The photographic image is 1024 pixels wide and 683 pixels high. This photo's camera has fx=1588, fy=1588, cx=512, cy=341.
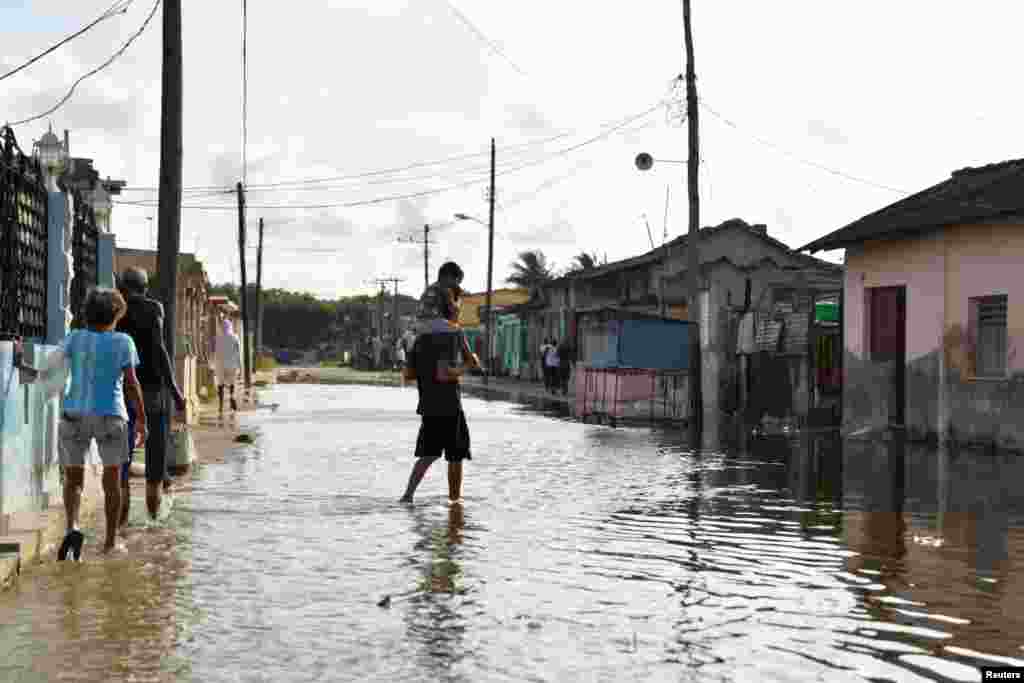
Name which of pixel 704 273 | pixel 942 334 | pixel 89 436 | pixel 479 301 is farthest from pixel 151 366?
pixel 479 301

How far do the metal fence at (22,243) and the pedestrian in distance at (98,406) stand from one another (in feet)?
3.40

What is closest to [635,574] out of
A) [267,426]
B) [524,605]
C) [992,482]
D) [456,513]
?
[524,605]

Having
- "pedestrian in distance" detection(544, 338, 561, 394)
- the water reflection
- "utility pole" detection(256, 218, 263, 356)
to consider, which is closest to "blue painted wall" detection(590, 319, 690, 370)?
"pedestrian in distance" detection(544, 338, 561, 394)

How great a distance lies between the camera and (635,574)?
29.8 feet

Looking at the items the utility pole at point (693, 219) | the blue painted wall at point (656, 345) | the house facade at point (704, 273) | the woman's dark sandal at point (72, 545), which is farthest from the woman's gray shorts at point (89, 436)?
the house facade at point (704, 273)

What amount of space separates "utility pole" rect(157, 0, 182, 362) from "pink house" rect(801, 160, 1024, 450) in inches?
424

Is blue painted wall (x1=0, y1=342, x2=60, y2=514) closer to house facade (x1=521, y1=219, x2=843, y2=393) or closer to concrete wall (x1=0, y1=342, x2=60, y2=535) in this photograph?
concrete wall (x1=0, y1=342, x2=60, y2=535)

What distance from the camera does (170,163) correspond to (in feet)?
60.1

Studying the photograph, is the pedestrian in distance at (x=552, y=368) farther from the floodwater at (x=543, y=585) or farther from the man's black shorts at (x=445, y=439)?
the man's black shorts at (x=445, y=439)

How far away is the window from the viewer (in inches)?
876

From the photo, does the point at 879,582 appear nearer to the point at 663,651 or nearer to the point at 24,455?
the point at 663,651

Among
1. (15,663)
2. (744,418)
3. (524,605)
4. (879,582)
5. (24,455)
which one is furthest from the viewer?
(744,418)

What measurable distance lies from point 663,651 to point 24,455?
18.7 ft

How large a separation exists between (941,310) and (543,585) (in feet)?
52.7
